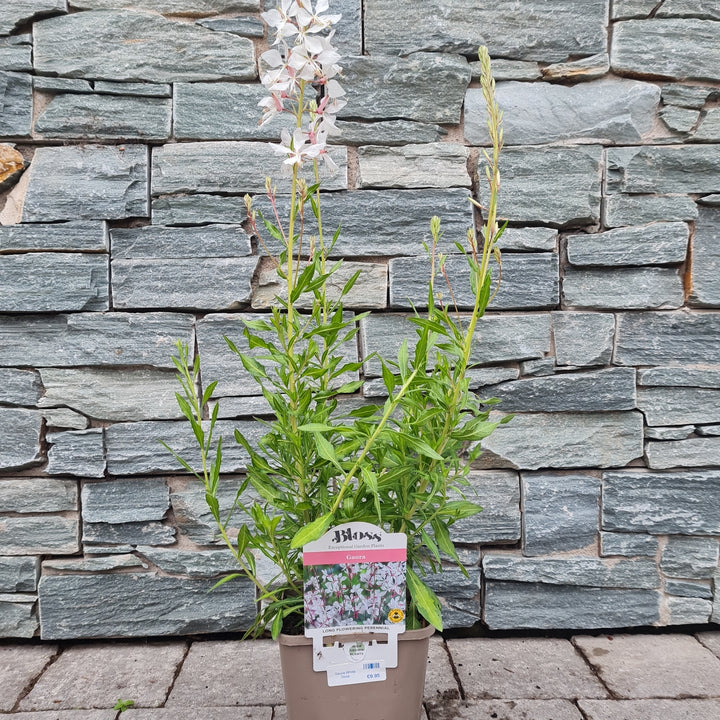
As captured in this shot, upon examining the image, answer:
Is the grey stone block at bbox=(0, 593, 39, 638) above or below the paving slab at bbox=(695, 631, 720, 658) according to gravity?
above

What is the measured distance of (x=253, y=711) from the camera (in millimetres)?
1472

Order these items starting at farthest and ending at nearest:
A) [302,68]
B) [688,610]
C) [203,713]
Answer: [688,610]
[203,713]
[302,68]

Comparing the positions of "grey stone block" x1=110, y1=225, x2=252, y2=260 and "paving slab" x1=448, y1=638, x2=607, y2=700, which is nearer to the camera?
"paving slab" x1=448, y1=638, x2=607, y2=700

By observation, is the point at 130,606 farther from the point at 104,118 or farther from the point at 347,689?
the point at 104,118

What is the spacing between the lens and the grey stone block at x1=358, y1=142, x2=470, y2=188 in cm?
173

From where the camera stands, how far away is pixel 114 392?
68.1 inches

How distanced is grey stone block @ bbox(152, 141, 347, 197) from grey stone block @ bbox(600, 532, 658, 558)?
122 cm

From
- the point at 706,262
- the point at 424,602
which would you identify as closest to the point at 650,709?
the point at 424,602

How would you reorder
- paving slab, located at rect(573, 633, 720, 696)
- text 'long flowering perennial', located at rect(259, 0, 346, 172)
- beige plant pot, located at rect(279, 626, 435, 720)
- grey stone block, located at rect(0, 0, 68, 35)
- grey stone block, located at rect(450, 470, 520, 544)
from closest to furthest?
text 'long flowering perennial', located at rect(259, 0, 346, 172)
beige plant pot, located at rect(279, 626, 435, 720)
paving slab, located at rect(573, 633, 720, 696)
grey stone block, located at rect(0, 0, 68, 35)
grey stone block, located at rect(450, 470, 520, 544)

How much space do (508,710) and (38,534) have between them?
1.27 m

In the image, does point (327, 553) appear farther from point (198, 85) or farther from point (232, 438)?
point (198, 85)

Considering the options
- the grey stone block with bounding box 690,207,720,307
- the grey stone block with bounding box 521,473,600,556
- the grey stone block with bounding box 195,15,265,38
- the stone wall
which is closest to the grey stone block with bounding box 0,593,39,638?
the stone wall

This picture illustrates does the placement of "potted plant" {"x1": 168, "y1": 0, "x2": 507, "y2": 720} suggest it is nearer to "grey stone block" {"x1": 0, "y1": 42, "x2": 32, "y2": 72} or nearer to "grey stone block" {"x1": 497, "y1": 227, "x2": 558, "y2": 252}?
"grey stone block" {"x1": 497, "y1": 227, "x2": 558, "y2": 252}

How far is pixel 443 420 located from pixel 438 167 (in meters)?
0.81
